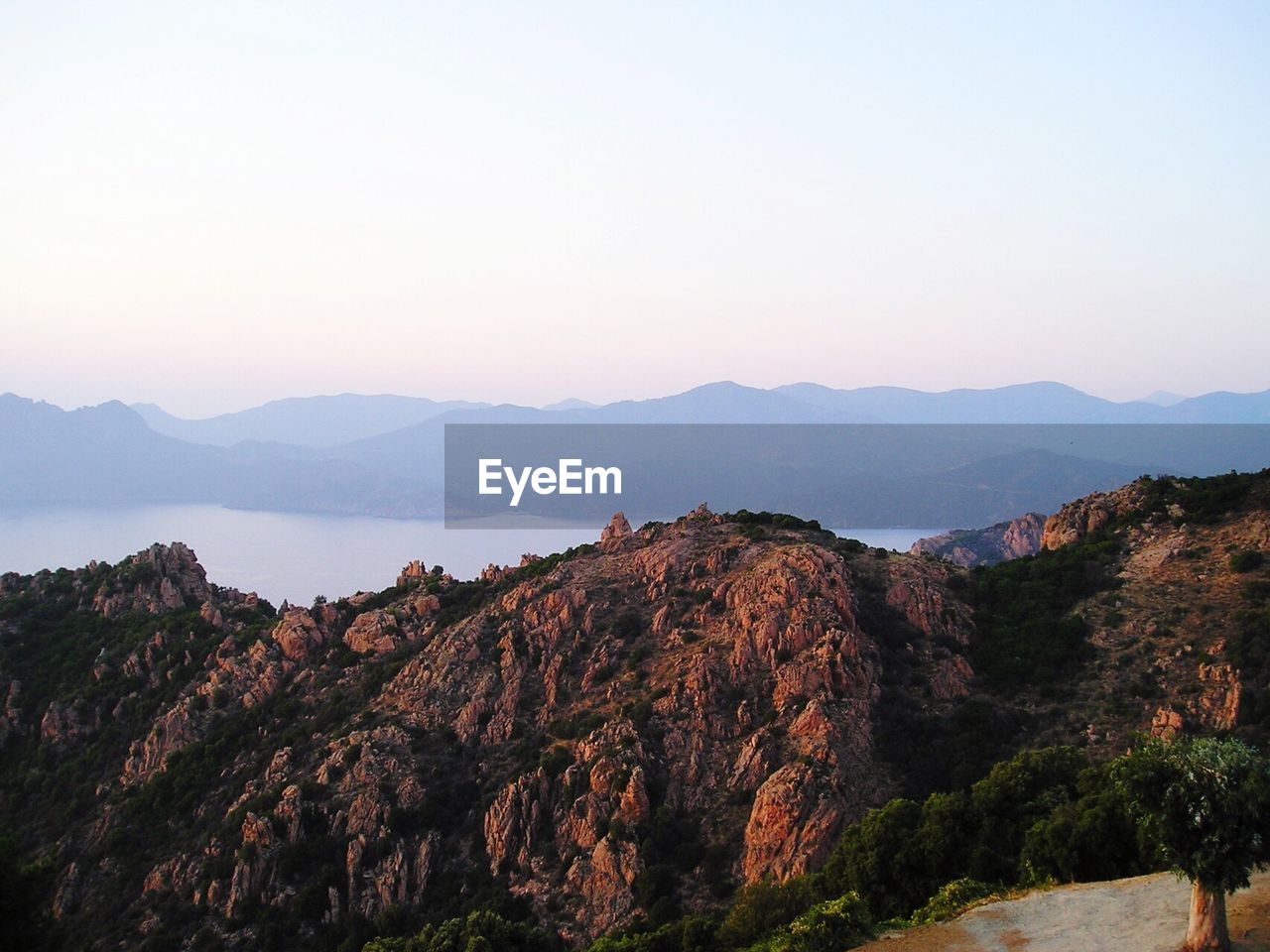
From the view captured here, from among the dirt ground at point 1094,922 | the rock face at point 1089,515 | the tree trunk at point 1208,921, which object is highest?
the rock face at point 1089,515

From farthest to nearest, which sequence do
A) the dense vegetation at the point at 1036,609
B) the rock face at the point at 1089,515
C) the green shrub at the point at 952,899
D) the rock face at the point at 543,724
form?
the rock face at the point at 1089,515
the dense vegetation at the point at 1036,609
the rock face at the point at 543,724
the green shrub at the point at 952,899

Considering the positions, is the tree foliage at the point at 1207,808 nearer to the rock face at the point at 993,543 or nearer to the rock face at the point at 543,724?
the rock face at the point at 543,724

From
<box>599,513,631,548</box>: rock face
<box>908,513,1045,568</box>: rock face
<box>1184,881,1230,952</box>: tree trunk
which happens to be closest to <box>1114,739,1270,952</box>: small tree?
<box>1184,881,1230,952</box>: tree trunk

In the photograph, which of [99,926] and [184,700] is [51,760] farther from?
[99,926]

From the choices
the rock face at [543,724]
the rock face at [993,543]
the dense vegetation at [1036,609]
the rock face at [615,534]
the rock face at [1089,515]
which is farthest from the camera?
the rock face at [993,543]

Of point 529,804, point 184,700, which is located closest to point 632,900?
point 529,804

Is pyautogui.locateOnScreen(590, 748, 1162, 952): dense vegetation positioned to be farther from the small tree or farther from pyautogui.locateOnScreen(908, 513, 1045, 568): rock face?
pyautogui.locateOnScreen(908, 513, 1045, 568): rock face

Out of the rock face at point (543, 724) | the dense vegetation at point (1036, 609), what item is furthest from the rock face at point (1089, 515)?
the rock face at point (543, 724)

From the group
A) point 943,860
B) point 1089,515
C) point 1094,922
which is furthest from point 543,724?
point 1089,515
